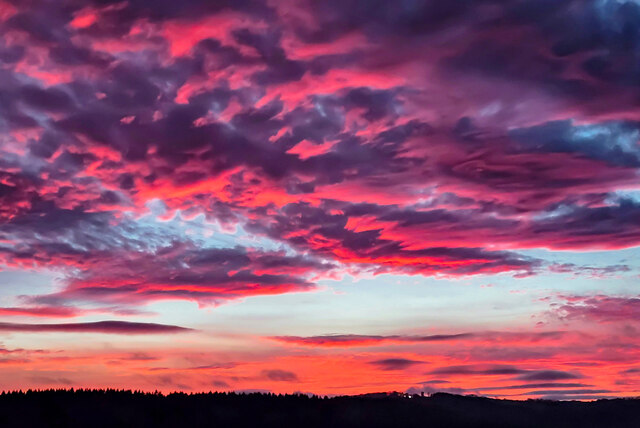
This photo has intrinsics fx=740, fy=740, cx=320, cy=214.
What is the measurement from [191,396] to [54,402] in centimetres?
2339

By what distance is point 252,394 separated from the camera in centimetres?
12006

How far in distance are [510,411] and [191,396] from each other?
2579 inches

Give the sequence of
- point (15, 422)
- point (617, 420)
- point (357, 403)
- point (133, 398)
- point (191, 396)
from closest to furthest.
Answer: point (15, 422) < point (133, 398) < point (191, 396) < point (357, 403) < point (617, 420)

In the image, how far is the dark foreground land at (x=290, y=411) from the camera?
94.9 m

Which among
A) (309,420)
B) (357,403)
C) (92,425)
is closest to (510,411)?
(357,403)

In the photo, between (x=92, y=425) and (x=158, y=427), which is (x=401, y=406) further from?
(x=92, y=425)

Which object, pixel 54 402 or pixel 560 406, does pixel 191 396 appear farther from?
pixel 560 406

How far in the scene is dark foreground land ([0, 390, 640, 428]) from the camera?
94.9 meters

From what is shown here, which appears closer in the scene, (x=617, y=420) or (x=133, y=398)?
(x=133, y=398)

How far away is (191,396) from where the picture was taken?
114125 millimetres

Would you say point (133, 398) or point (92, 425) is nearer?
point (92, 425)

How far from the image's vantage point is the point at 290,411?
118438mm

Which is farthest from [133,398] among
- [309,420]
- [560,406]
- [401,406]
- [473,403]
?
[560,406]

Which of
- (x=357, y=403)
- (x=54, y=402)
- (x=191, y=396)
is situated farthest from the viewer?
(x=357, y=403)
